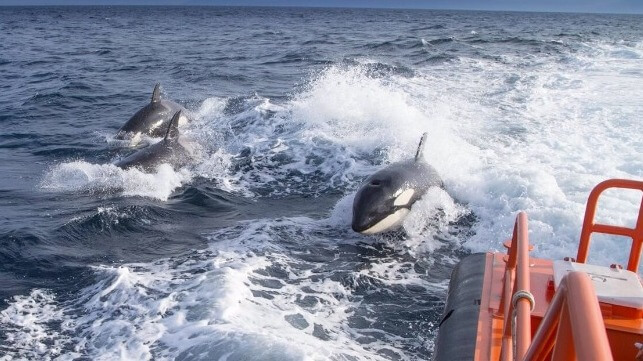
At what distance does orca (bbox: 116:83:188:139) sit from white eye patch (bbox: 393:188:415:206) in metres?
9.43

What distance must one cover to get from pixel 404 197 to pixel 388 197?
44cm

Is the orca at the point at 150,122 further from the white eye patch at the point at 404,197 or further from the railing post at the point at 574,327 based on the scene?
the railing post at the point at 574,327

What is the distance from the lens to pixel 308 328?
303 inches

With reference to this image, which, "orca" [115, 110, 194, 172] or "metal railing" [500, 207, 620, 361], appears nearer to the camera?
"metal railing" [500, 207, 620, 361]

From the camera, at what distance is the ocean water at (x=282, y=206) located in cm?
772

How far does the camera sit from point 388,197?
10945 mm

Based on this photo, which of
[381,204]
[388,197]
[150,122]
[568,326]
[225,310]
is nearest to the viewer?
[568,326]

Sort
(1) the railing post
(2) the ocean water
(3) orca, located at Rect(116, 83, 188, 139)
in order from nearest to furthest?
1. (1) the railing post
2. (2) the ocean water
3. (3) orca, located at Rect(116, 83, 188, 139)

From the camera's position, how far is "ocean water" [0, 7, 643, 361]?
Answer: 7.72 metres

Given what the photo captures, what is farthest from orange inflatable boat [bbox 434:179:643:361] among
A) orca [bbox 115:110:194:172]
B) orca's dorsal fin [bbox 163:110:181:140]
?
orca's dorsal fin [bbox 163:110:181:140]

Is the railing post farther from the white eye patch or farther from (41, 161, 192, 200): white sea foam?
(41, 161, 192, 200): white sea foam

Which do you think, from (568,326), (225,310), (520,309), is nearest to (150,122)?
(225,310)

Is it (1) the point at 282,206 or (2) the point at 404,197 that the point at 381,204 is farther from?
(1) the point at 282,206

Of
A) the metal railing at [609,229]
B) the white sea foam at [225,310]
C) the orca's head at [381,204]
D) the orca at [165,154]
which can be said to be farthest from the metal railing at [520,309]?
the orca at [165,154]
